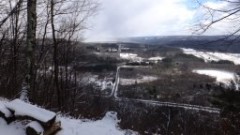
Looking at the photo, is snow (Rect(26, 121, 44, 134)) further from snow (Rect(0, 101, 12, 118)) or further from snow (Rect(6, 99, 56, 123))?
snow (Rect(0, 101, 12, 118))

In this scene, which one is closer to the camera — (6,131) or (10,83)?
(6,131)

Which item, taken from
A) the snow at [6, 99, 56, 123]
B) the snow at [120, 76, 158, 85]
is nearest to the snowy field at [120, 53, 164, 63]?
the snow at [120, 76, 158, 85]

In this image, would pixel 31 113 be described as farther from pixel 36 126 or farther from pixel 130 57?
pixel 130 57

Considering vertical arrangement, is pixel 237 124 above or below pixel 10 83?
below

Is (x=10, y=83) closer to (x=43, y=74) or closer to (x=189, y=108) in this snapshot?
(x=43, y=74)

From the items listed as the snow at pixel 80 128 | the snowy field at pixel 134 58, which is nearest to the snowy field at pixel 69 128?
the snow at pixel 80 128

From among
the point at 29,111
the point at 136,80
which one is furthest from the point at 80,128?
the point at 136,80

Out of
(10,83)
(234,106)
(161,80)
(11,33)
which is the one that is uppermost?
(11,33)

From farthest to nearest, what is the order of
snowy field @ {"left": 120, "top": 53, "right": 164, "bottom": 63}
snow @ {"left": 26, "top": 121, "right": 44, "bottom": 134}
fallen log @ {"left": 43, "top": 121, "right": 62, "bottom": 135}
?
1. snowy field @ {"left": 120, "top": 53, "right": 164, "bottom": 63}
2. fallen log @ {"left": 43, "top": 121, "right": 62, "bottom": 135}
3. snow @ {"left": 26, "top": 121, "right": 44, "bottom": 134}

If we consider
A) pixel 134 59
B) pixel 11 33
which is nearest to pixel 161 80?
pixel 134 59
